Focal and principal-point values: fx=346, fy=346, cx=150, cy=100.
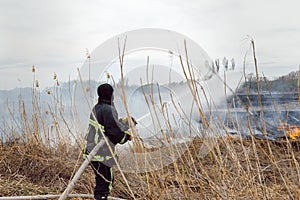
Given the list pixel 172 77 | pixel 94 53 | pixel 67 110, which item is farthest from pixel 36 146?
pixel 172 77

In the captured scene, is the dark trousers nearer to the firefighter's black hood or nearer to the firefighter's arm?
the firefighter's arm

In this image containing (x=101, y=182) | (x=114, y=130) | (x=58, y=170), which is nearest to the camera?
(x=114, y=130)

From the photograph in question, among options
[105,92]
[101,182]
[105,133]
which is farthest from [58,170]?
[105,92]

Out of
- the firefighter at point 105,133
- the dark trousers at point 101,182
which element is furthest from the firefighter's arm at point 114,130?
the dark trousers at point 101,182

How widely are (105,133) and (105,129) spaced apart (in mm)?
28

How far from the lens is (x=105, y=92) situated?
2189 mm

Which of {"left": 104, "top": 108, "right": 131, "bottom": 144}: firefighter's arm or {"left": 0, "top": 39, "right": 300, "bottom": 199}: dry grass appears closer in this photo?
{"left": 104, "top": 108, "right": 131, "bottom": 144}: firefighter's arm

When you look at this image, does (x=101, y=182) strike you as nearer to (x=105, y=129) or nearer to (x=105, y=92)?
(x=105, y=129)

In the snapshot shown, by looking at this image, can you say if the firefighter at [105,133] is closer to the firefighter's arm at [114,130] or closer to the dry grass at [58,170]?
the firefighter's arm at [114,130]

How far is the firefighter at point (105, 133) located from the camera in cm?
218

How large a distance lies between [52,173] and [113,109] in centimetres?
150

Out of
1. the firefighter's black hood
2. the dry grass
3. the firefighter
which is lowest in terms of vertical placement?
the dry grass

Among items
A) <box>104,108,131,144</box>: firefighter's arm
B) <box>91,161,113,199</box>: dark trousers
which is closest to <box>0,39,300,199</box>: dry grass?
<box>91,161,113,199</box>: dark trousers

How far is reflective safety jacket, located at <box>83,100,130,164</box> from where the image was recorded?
2.17 metres
